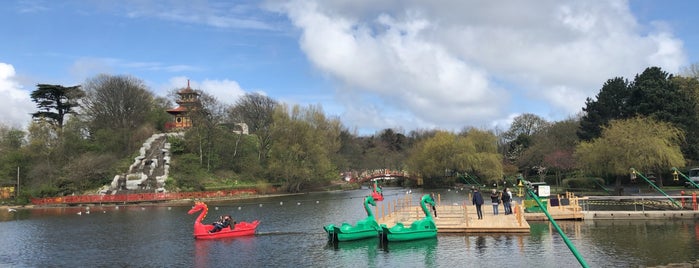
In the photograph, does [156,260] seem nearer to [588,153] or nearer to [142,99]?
[588,153]

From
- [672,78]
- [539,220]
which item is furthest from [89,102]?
[672,78]

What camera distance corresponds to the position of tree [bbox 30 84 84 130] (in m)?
82.4

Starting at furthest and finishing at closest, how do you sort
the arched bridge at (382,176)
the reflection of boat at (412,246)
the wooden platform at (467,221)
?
the arched bridge at (382,176)
the wooden platform at (467,221)
the reflection of boat at (412,246)

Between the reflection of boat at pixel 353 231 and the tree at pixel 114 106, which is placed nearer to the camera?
the reflection of boat at pixel 353 231

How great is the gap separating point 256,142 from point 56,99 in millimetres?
33453

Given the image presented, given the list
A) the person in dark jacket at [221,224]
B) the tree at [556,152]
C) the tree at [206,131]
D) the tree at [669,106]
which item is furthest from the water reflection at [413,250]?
the tree at [206,131]

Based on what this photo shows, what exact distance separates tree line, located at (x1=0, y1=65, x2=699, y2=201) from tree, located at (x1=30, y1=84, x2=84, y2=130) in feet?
0.54

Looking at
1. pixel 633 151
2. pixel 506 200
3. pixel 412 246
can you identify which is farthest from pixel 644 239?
pixel 633 151

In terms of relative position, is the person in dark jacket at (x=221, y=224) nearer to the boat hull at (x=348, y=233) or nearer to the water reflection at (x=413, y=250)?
the boat hull at (x=348, y=233)

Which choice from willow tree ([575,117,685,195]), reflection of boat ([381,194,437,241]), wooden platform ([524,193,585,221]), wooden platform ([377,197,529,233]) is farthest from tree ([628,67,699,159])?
reflection of boat ([381,194,437,241])

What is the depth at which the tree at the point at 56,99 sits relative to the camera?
270ft

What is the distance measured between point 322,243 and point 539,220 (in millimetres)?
13477

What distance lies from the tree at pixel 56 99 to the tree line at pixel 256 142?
0.54ft

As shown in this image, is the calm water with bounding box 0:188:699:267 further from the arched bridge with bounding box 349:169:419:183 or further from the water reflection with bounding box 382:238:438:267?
the arched bridge with bounding box 349:169:419:183
